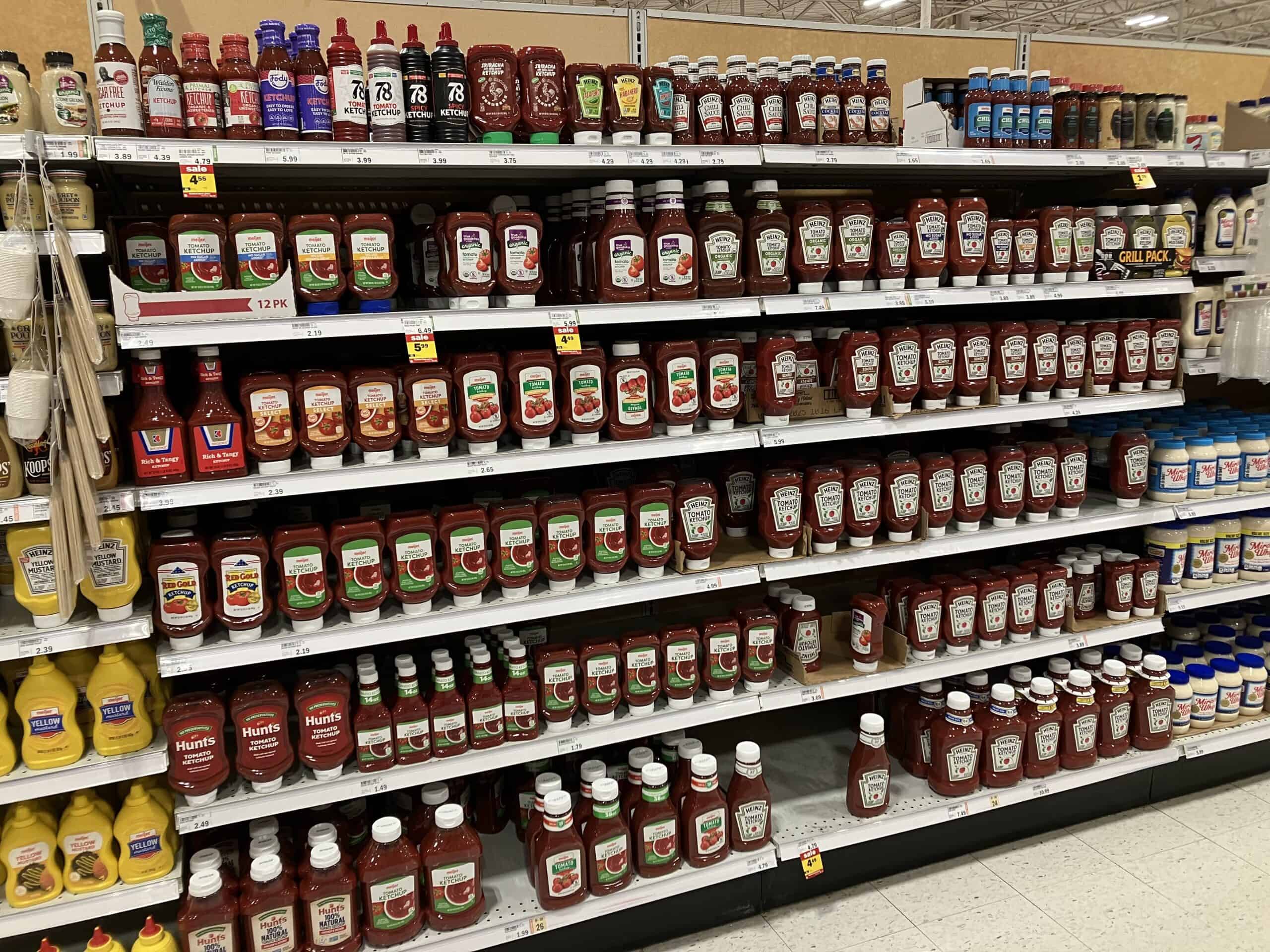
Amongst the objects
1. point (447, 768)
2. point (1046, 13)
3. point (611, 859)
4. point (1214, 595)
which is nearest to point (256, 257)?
point (447, 768)

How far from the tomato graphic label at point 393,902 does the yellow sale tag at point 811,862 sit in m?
1.07

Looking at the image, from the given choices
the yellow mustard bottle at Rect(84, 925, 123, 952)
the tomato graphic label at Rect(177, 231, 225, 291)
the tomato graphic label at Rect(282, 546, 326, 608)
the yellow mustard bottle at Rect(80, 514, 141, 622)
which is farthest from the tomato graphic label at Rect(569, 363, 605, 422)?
the yellow mustard bottle at Rect(84, 925, 123, 952)

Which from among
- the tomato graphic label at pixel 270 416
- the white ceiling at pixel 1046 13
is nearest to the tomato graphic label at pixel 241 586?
the tomato graphic label at pixel 270 416

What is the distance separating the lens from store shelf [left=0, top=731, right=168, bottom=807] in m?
1.91

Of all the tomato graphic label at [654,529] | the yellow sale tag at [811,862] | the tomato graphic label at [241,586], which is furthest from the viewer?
the yellow sale tag at [811,862]

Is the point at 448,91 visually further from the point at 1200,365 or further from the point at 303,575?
the point at 1200,365

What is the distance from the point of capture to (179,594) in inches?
76.9

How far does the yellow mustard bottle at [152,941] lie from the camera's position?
1955mm

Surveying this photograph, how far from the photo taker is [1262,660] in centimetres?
313

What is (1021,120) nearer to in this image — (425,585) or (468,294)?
(468,294)

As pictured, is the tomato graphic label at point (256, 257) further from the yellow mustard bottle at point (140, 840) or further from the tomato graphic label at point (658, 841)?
the tomato graphic label at point (658, 841)

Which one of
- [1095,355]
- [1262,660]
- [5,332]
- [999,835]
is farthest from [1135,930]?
[5,332]

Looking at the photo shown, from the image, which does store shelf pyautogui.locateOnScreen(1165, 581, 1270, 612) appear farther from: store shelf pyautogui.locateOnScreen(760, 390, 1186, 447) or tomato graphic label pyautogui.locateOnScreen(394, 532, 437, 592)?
tomato graphic label pyautogui.locateOnScreen(394, 532, 437, 592)

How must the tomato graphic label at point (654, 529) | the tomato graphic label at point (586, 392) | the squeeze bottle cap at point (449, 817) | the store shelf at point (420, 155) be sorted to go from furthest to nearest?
the tomato graphic label at point (654, 529) < the tomato graphic label at point (586, 392) < the squeeze bottle cap at point (449, 817) < the store shelf at point (420, 155)
